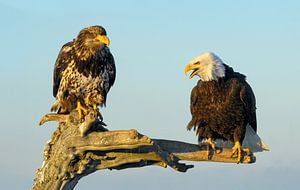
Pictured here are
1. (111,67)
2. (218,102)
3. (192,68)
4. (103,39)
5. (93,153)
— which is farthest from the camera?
(111,67)

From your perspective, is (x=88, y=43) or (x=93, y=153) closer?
(x=93, y=153)

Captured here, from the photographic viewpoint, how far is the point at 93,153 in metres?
10.6

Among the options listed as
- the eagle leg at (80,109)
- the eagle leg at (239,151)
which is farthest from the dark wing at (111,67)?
the eagle leg at (239,151)

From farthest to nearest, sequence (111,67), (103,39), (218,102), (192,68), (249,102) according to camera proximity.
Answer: (111,67), (249,102), (218,102), (192,68), (103,39)

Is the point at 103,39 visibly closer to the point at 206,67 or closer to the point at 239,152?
the point at 206,67

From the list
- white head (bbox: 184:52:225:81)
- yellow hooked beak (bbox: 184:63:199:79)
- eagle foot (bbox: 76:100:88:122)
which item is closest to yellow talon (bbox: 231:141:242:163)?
white head (bbox: 184:52:225:81)

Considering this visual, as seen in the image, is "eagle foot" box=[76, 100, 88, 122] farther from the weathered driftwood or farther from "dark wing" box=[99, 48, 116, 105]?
"dark wing" box=[99, 48, 116, 105]

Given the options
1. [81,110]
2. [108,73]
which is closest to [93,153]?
[81,110]

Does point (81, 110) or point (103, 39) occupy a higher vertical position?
point (103, 39)

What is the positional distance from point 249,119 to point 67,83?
327 centimetres

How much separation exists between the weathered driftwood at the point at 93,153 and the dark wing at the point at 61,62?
0.98 meters

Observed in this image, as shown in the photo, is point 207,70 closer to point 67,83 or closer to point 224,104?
point 224,104

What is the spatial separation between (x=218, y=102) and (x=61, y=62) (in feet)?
9.49

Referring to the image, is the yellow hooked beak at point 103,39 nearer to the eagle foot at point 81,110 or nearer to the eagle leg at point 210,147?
the eagle foot at point 81,110
